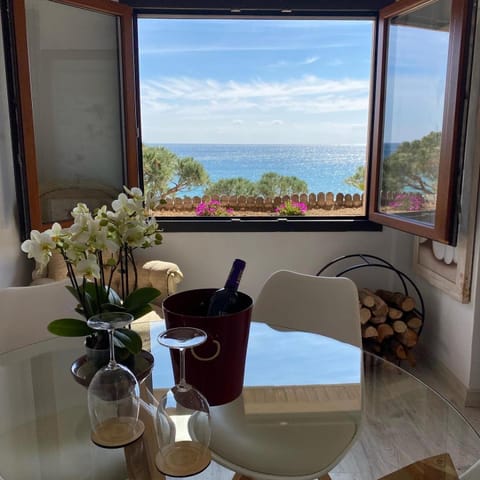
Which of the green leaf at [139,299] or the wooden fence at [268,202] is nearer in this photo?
the green leaf at [139,299]

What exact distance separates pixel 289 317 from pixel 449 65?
55.1 inches

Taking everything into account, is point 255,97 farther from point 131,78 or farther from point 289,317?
point 289,317

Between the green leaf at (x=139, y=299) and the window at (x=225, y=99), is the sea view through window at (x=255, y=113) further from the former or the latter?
the green leaf at (x=139, y=299)

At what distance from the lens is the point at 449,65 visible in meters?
2.28

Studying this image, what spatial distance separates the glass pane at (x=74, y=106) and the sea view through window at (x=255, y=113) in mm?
212

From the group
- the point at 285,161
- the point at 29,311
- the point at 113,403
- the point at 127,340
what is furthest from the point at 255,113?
the point at 113,403

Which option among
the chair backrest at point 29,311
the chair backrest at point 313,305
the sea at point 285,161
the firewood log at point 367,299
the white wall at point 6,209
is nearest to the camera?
the chair backrest at point 29,311

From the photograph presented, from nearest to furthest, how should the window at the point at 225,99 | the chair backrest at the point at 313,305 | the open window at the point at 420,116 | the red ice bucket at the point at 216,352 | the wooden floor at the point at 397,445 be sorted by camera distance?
the red ice bucket at the point at 216,352 → the wooden floor at the point at 397,445 → the chair backrest at the point at 313,305 → the open window at the point at 420,116 → the window at the point at 225,99

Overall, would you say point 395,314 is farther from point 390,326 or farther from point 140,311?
point 140,311

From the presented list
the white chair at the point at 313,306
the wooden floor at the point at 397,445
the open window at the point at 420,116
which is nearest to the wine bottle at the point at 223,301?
the wooden floor at the point at 397,445

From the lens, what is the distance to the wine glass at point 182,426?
1048 mm

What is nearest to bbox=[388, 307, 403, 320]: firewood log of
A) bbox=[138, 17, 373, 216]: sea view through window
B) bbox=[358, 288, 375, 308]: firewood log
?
bbox=[358, 288, 375, 308]: firewood log

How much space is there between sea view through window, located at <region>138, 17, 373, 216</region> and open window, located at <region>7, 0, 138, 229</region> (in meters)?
0.18

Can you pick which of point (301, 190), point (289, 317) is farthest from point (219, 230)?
point (289, 317)
